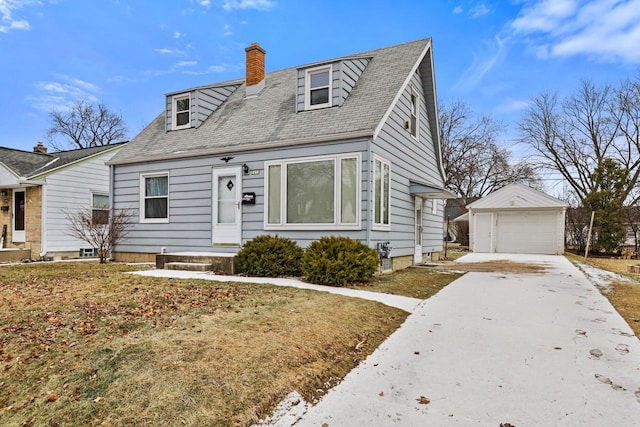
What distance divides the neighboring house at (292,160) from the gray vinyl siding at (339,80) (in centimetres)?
3

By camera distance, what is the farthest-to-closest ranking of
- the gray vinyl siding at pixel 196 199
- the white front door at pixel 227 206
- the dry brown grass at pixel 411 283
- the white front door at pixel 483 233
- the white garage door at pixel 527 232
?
1. the white front door at pixel 483 233
2. the white garage door at pixel 527 232
3. the white front door at pixel 227 206
4. the gray vinyl siding at pixel 196 199
5. the dry brown grass at pixel 411 283

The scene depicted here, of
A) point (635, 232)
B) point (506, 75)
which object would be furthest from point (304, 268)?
point (635, 232)

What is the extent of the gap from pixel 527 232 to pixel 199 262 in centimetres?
1792

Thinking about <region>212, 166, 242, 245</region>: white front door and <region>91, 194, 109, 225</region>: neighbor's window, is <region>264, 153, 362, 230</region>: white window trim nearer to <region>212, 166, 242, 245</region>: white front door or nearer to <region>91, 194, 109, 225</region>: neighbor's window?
<region>212, 166, 242, 245</region>: white front door

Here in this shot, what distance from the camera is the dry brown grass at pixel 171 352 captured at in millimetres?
2891

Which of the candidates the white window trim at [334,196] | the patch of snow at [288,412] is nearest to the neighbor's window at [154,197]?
the white window trim at [334,196]

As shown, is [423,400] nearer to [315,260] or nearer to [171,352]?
[171,352]

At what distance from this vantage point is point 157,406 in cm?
282

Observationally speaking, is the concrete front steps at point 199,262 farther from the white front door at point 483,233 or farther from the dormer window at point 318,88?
the white front door at point 483,233

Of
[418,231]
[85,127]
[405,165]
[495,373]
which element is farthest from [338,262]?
[85,127]

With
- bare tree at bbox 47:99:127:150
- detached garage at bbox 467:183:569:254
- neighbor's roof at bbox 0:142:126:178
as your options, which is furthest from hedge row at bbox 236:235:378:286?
bare tree at bbox 47:99:127:150

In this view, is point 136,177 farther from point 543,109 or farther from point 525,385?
point 543,109

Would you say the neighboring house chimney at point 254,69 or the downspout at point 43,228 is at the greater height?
the neighboring house chimney at point 254,69

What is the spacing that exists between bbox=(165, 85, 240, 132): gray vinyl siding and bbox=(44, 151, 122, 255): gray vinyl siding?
455cm
